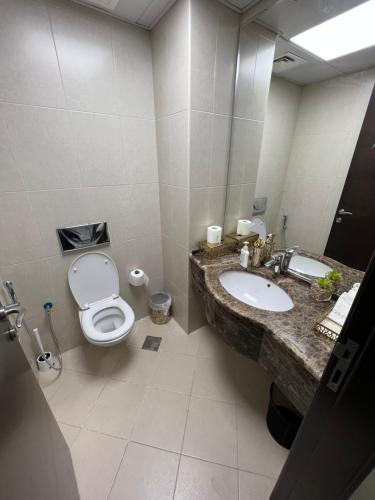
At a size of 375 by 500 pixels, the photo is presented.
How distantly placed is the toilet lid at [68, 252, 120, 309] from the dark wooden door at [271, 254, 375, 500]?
4.96ft

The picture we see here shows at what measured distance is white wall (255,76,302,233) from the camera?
1.04 meters

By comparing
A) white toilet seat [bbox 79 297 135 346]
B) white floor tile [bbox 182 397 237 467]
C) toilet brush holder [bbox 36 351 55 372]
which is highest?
white toilet seat [bbox 79 297 135 346]

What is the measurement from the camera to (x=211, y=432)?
1.22 m

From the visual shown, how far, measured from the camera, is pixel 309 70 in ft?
3.09

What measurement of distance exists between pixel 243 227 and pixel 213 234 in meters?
0.26

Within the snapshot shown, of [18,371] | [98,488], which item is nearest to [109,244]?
[18,371]

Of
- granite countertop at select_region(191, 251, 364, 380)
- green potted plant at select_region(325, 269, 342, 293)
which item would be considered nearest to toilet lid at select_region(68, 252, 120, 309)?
granite countertop at select_region(191, 251, 364, 380)

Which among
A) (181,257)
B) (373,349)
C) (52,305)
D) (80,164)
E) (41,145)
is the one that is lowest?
(52,305)

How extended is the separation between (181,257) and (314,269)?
0.94 m

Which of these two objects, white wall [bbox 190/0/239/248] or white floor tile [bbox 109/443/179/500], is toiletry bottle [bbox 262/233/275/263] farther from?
white floor tile [bbox 109/443/179/500]

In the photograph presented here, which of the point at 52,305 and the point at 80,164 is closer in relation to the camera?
the point at 80,164

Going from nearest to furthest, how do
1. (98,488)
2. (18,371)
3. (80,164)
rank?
(18,371)
(98,488)
(80,164)

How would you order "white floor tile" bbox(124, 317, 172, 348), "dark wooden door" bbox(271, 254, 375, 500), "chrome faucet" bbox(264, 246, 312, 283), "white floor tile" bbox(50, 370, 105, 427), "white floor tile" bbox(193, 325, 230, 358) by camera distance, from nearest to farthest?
"dark wooden door" bbox(271, 254, 375, 500) → "chrome faucet" bbox(264, 246, 312, 283) → "white floor tile" bbox(50, 370, 105, 427) → "white floor tile" bbox(193, 325, 230, 358) → "white floor tile" bbox(124, 317, 172, 348)

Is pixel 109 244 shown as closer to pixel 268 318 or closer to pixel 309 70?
pixel 268 318
